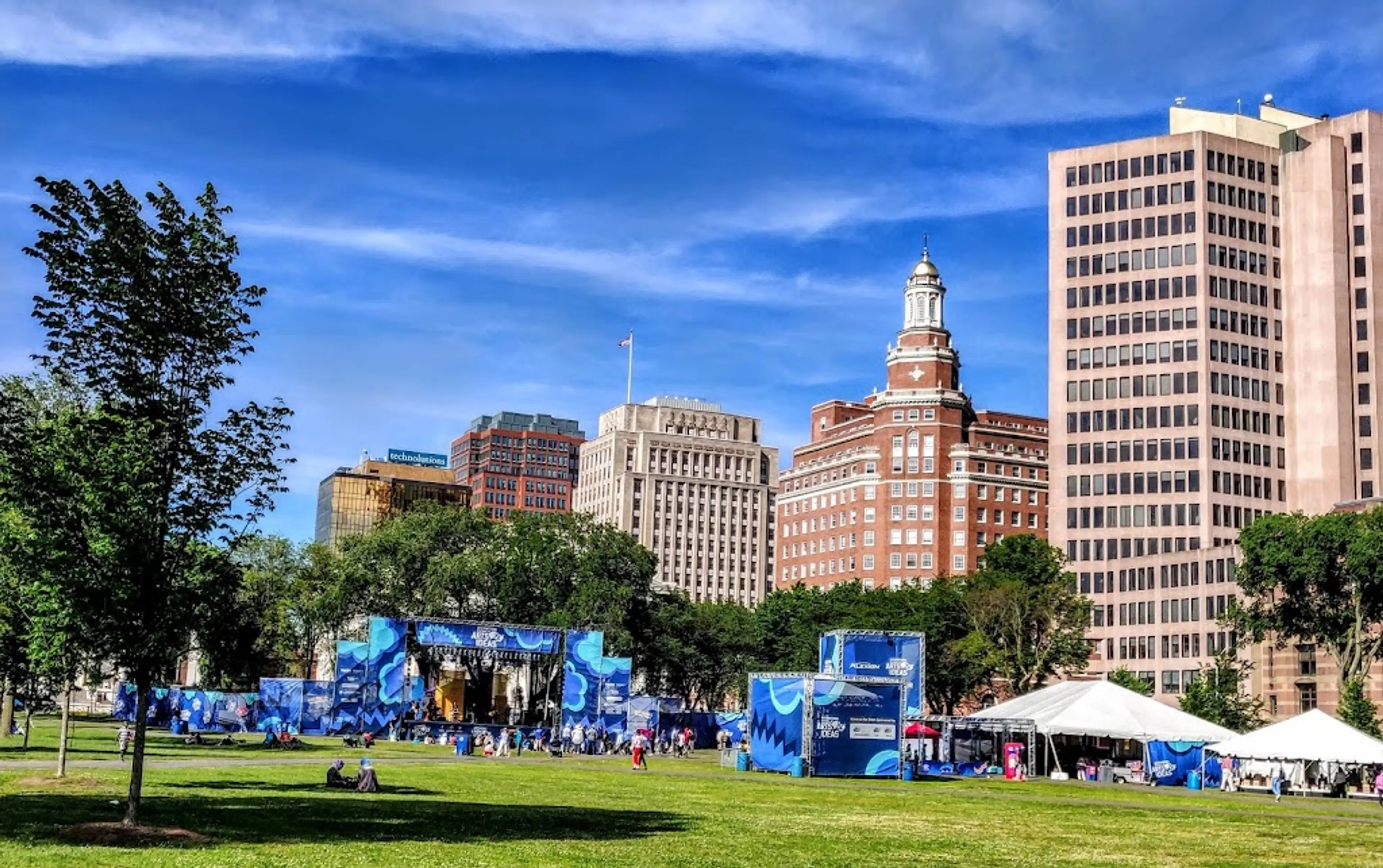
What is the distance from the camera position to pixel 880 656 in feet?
266

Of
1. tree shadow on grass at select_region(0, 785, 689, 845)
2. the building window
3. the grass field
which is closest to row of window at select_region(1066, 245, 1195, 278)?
the building window

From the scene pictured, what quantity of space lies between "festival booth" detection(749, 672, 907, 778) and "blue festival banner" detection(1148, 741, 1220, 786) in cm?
1439

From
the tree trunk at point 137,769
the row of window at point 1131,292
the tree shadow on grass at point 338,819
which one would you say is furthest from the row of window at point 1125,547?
the tree trunk at point 137,769

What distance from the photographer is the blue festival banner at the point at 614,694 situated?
96.9 meters

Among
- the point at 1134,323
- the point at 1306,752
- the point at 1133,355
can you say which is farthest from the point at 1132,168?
the point at 1306,752

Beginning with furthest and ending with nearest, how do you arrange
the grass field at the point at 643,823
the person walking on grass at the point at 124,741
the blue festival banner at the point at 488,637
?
1. the blue festival banner at the point at 488,637
2. the person walking on grass at the point at 124,741
3. the grass field at the point at 643,823

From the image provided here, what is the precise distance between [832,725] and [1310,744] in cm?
2069

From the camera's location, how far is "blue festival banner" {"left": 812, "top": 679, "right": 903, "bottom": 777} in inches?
2665

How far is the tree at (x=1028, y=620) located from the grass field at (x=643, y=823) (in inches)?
2102

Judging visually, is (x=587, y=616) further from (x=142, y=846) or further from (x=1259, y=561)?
(x=142, y=846)

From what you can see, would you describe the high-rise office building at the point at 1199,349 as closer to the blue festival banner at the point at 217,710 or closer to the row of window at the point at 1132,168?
the row of window at the point at 1132,168

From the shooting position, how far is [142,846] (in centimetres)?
2797

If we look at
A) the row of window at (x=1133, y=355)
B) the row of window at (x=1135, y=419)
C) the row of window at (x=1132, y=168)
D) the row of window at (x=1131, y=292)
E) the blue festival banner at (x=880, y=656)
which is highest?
the row of window at (x=1132, y=168)

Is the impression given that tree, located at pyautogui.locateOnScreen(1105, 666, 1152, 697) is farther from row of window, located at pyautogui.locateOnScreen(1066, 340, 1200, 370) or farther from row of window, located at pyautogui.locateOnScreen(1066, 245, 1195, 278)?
row of window, located at pyautogui.locateOnScreen(1066, 245, 1195, 278)
